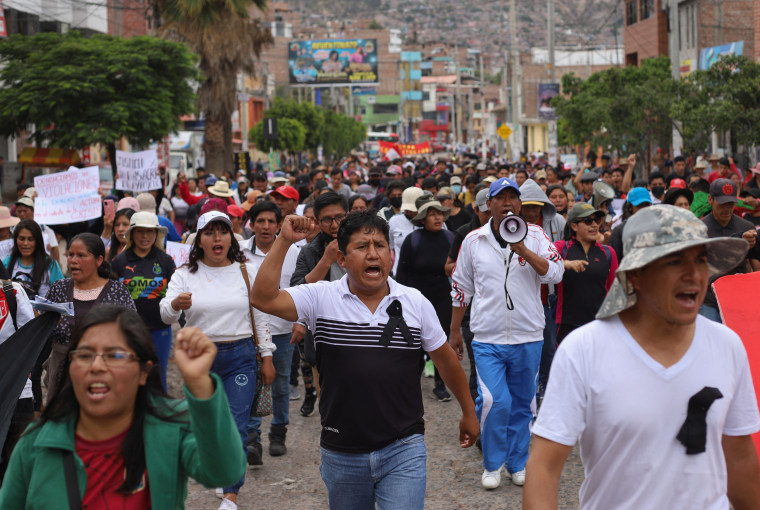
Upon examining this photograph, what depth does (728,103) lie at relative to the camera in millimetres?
20938

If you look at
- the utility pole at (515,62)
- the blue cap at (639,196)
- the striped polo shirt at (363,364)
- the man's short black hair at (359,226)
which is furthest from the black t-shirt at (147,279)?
the utility pole at (515,62)

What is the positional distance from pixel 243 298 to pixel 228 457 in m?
3.84

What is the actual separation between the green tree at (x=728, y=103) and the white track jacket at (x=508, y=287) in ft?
50.1

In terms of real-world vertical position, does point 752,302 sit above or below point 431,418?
above

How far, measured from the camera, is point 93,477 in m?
2.92

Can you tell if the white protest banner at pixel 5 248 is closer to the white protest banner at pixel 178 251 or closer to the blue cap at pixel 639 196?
the white protest banner at pixel 178 251

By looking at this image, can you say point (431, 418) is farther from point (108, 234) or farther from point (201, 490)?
point (108, 234)

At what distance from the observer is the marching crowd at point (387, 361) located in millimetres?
2875

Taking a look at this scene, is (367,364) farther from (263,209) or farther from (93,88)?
(93,88)

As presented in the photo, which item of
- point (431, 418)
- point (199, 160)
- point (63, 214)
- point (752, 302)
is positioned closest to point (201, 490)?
point (431, 418)

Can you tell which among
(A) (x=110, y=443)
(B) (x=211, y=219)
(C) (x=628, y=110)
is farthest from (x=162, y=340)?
(C) (x=628, y=110)

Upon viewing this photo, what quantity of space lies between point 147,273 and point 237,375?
5.35 ft

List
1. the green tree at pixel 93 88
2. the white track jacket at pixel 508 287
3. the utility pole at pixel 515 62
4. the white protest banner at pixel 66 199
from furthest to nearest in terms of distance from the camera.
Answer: the utility pole at pixel 515 62 → the green tree at pixel 93 88 → the white protest banner at pixel 66 199 → the white track jacket at pixel 508 287

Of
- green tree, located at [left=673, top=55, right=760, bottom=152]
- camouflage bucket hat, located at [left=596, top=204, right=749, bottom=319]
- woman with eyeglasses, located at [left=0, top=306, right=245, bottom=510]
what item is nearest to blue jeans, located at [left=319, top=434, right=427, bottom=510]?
woman with eyeglasses, located at [left=0, top=306, right=245, bottom=510]
